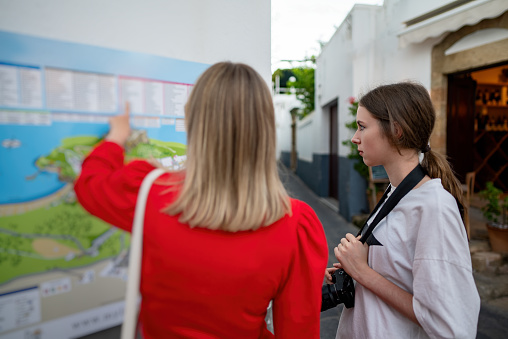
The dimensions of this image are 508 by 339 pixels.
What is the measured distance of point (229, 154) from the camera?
2.85 ft

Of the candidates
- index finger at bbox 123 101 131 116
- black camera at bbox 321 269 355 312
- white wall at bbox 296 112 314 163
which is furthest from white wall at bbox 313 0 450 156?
index finger at bbox 123 101 131 116

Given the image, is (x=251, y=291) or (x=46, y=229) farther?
(x=46, y=229)

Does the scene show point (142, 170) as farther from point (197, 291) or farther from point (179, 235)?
point (197, 291)

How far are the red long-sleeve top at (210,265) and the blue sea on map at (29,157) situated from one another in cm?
23

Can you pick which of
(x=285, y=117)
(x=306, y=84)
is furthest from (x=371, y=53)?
(x=285, y=117)

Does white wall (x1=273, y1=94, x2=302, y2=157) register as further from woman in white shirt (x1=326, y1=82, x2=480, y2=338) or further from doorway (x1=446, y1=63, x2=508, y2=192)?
woman in white shirt (x1=326, y1=82, x2=480, y2=338)

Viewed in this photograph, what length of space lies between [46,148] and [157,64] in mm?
541

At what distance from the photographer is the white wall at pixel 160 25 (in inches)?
43.0

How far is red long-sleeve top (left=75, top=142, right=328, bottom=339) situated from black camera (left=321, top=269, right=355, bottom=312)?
1.12 feet

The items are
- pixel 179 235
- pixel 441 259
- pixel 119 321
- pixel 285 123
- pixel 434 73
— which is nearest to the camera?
pixel 179 235

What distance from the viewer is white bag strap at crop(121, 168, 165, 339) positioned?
82cm

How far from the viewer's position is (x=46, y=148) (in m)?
1.10

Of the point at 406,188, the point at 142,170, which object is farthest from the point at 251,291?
the point at 406,188

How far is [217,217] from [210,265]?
0.43 feet
